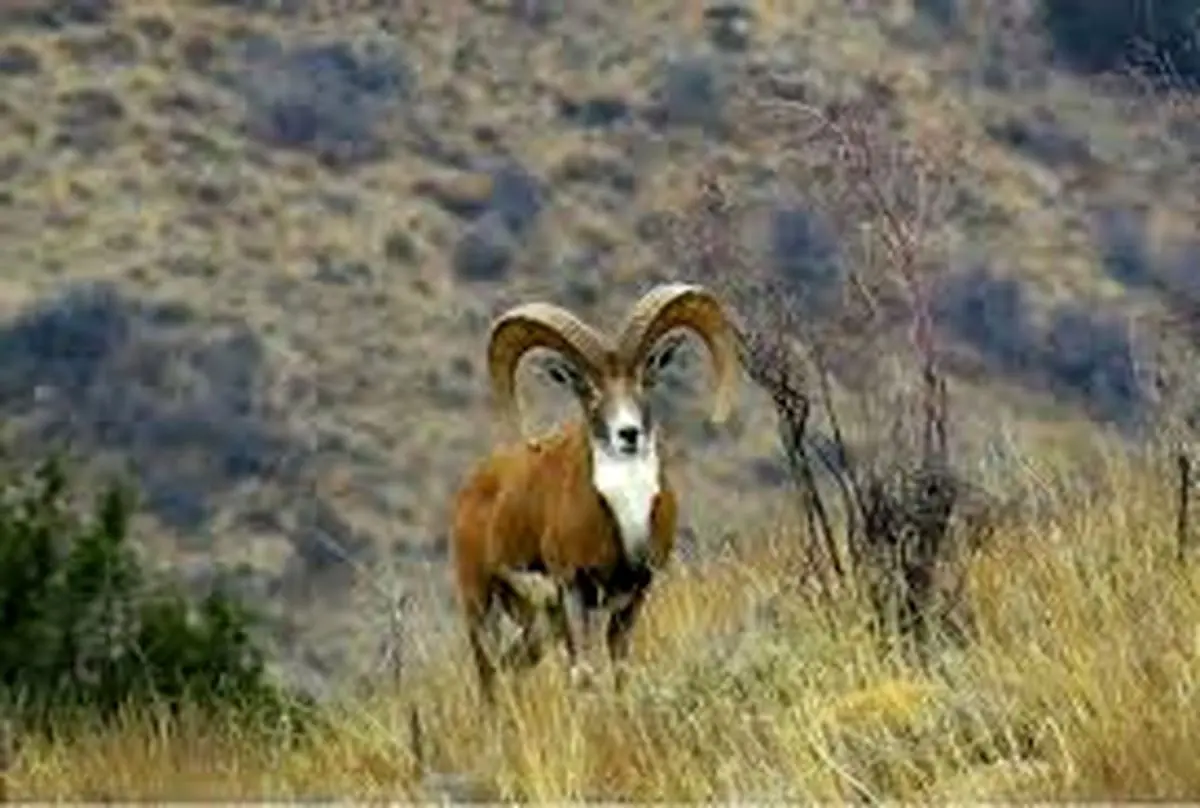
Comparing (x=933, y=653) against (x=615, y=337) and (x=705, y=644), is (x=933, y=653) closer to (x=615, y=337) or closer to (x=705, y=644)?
(x=705, y=644)

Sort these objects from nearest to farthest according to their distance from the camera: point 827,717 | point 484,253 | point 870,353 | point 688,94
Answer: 1. point 827,717
2. point 870,353
3. point 484,253
4. point 688,94

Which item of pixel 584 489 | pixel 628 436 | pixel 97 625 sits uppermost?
pixel 628 436

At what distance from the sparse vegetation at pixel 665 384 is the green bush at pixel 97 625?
1.4 inches

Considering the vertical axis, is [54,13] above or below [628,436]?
below

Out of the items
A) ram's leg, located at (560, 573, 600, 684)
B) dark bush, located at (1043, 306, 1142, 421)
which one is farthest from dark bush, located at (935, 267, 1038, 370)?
ram's leg, located at (560, 573, 600, 684)

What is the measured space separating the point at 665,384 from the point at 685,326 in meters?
19.8

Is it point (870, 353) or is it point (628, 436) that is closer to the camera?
point (870, 353)

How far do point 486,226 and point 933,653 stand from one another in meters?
35.9

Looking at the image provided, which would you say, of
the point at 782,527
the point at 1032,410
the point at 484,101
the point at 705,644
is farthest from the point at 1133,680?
the point at 484,101

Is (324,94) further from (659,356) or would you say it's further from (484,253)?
(659,356)

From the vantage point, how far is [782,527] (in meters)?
12.0

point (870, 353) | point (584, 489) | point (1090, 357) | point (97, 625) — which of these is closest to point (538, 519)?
point (584, 489)

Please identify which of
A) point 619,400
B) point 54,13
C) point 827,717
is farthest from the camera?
point 54,13

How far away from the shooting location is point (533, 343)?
34.8ft
